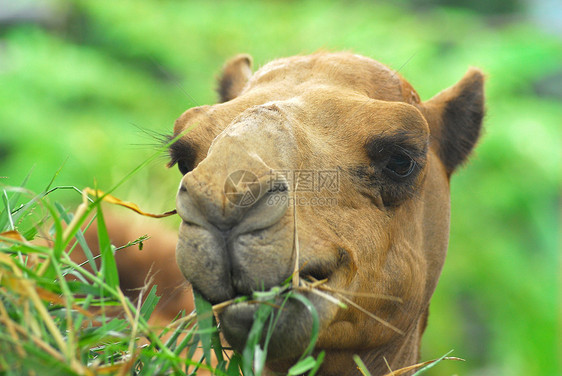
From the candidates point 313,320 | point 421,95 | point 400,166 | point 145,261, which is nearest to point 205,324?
point 313,320

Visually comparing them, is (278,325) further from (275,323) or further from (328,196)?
(328,196)

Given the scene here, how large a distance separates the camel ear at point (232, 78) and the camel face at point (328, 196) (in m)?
0.68

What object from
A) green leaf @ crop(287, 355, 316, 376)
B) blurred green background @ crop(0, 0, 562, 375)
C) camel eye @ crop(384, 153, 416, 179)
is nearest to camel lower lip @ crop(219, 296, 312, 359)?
green leaf @ crop(287, 355, 316, 376)

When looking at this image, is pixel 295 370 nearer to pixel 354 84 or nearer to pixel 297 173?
pixel 297 173

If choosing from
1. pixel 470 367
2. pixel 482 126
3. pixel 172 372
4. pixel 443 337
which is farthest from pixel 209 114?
pixel 470 367

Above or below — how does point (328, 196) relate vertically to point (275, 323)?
above

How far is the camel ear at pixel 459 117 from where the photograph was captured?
11.9ft

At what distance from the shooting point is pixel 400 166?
278cm

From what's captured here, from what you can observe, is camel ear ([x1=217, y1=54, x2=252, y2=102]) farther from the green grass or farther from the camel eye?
the green grass

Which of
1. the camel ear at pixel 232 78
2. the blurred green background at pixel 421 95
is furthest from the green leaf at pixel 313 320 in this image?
the blurred green background at pixel 421 95

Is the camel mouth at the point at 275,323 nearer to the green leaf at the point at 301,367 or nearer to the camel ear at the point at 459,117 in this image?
the green leaf at the point at 301,367

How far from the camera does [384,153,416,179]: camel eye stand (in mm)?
2754

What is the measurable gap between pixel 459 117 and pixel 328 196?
1.54 m

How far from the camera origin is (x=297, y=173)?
2320mm
